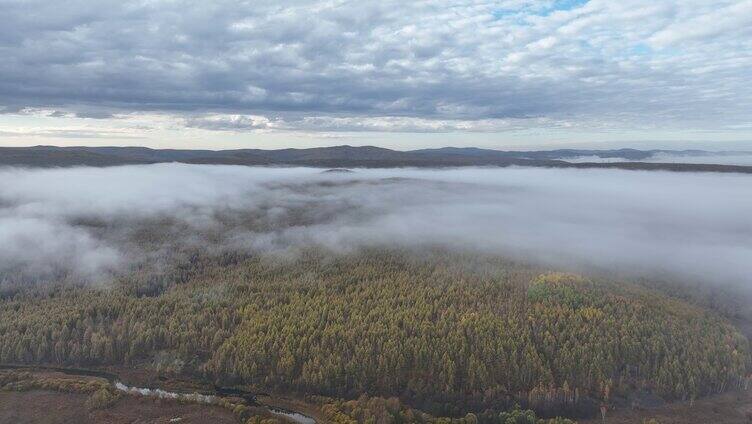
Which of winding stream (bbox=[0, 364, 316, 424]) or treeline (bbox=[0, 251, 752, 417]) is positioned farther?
treeline (bbox=[0, 251, 752, 417])

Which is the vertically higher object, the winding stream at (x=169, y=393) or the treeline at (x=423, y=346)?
the treeline at (x=423, y=346)

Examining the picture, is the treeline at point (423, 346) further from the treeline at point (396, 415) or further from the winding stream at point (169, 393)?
the treeline at point (396, 415)

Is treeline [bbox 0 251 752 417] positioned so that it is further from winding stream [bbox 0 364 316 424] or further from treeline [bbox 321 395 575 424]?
treeline [bbox 321 395 575 424]

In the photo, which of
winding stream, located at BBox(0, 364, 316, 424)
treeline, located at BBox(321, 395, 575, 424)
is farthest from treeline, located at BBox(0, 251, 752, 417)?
treeline, located at BBox(321, 395, 575, 424)

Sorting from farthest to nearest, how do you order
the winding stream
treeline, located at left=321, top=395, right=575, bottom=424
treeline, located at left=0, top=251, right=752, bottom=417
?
treeline, located at left=0, top=251, right=752, bottom=417, the winding stream, treeline, located at left=321, top=395, right=575, bottom=424

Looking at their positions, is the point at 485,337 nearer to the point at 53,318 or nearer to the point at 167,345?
the point at 167,345

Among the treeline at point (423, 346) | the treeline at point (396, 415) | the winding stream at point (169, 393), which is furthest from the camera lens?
the treeline at point (423, 346)

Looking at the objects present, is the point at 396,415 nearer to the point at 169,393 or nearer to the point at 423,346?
the point at 423,346

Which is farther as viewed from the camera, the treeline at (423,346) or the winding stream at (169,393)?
the treeline at (423,346)

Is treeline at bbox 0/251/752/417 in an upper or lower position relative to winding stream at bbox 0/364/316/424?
upper

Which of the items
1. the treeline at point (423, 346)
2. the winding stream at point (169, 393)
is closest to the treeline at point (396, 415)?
the treeline at point (423, 346)
